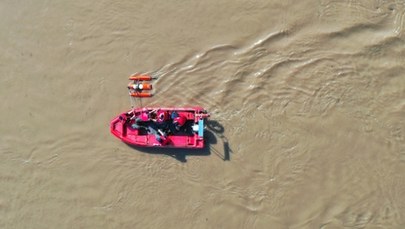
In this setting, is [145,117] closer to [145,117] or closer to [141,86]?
[145,117]

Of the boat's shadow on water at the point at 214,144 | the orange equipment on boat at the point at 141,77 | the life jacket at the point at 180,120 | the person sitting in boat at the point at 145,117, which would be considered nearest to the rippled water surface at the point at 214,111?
the boat's shadow on water at the point at 214,144

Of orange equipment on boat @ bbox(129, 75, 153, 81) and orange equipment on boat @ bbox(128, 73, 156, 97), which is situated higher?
orange equipment on boat @ bbox(129, 75, 153, 81)

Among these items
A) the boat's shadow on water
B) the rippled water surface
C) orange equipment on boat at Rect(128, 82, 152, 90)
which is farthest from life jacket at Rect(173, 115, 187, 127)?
orange equipment on boat at Rect(128, 82, 152, 90)

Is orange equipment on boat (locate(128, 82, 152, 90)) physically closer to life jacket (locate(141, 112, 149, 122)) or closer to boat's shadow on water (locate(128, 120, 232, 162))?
life jacket (locate(141, 112, 149, 122))

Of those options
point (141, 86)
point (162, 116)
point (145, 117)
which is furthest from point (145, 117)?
point (141, 86)

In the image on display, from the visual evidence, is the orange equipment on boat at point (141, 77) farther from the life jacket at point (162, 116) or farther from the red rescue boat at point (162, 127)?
the life jacket at point (162, 116)
